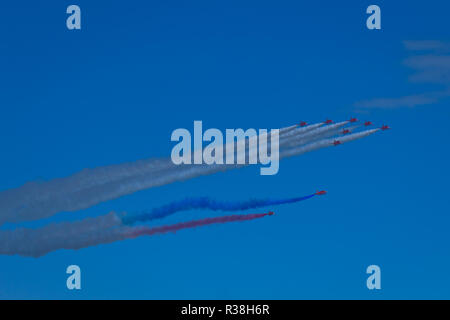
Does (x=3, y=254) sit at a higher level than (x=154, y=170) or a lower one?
lower

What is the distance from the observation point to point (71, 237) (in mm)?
91625

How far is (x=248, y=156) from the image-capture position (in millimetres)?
91188

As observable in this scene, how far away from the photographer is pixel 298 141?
92.3m

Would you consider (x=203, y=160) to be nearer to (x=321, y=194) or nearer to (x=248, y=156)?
(x=248, y=156)

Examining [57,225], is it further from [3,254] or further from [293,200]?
[293,200]

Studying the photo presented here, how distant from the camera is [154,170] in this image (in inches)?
3610

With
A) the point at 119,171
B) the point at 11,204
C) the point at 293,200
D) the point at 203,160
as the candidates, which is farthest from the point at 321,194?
the point at 11,204

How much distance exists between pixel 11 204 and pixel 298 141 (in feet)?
70.0

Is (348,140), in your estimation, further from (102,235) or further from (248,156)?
(102,235)

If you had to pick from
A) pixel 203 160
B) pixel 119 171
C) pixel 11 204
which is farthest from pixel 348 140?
pixel 11 204

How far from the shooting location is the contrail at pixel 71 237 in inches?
3563

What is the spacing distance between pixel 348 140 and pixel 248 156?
7.58m

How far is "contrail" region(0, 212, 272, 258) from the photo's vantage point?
90.5 metres

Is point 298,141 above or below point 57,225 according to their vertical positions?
above
